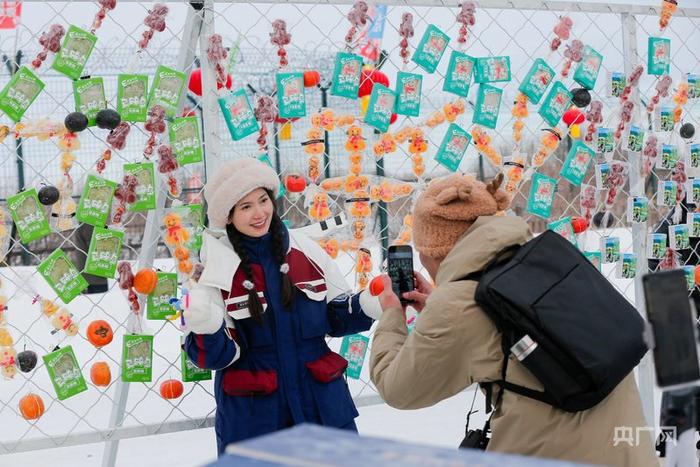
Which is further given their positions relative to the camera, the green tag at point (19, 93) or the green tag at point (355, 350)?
the green tag at point (355, 350)

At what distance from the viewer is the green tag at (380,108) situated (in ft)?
8.16

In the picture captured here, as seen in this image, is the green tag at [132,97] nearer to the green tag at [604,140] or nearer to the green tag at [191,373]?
the green tag at [191,373]

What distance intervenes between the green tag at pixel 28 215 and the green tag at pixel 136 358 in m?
0.38

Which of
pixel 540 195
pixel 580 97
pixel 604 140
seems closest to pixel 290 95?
pixel 540 195

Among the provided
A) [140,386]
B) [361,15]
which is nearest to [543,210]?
[361,15]

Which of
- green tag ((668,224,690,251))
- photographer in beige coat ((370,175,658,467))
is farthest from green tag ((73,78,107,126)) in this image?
green tag ((668,224,690,251))

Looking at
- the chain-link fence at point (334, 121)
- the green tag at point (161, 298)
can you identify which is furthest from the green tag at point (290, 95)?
the green tag at point (161, 298)

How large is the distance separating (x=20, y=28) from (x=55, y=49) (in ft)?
0.42

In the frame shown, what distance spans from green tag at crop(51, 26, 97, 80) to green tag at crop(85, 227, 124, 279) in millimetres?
438

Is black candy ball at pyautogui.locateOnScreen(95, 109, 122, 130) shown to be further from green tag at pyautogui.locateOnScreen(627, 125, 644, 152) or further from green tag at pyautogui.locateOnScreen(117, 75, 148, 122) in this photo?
green tag at pyautogui.locateOnScreen(627, 125, 644, 152)

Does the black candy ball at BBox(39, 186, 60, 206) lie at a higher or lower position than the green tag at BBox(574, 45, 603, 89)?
lower

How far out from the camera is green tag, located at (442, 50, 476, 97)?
2.62m

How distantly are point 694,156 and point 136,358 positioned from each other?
2.17m

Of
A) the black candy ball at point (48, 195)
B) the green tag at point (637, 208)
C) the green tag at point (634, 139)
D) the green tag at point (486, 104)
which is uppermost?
the green tag at point (486, 104)
